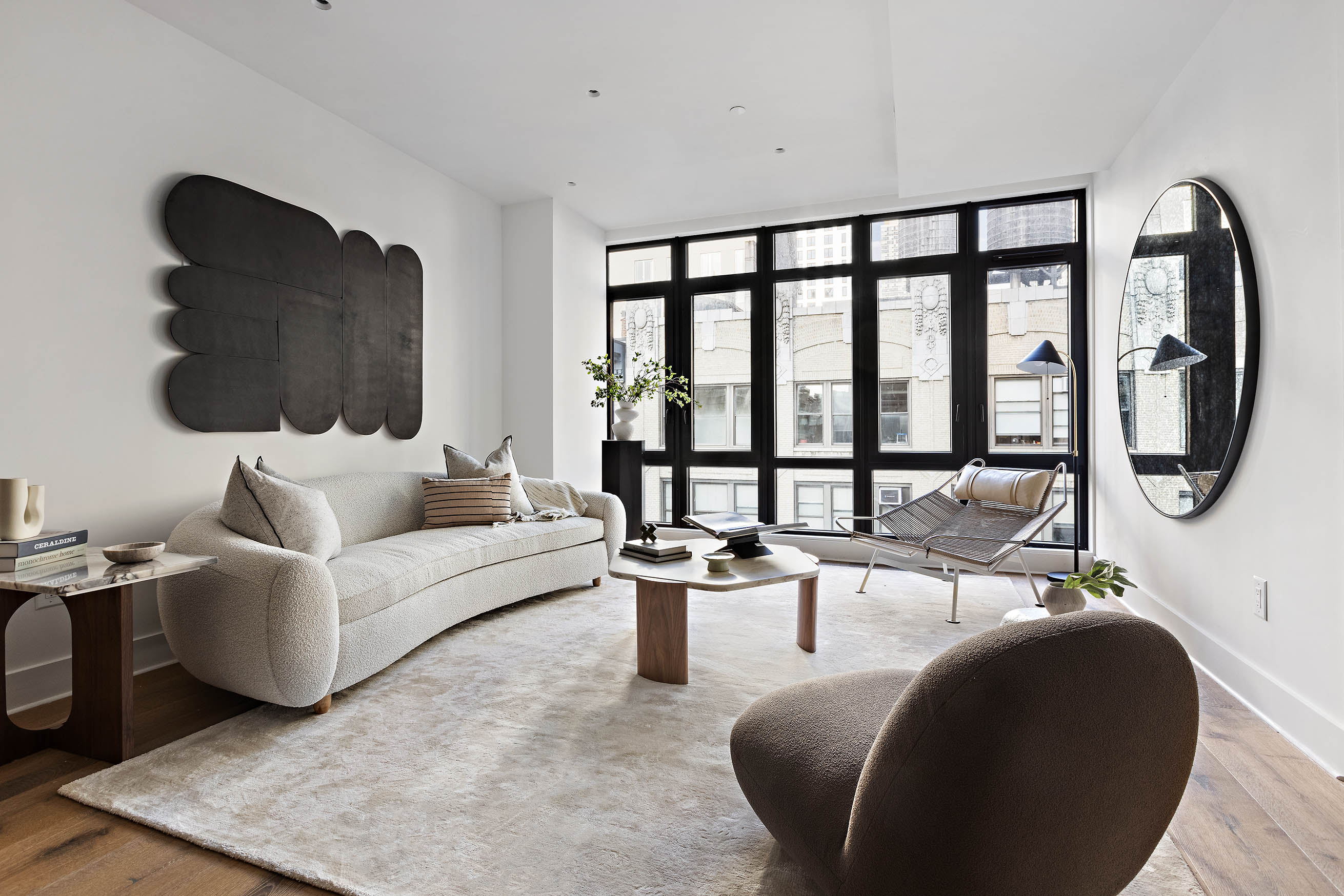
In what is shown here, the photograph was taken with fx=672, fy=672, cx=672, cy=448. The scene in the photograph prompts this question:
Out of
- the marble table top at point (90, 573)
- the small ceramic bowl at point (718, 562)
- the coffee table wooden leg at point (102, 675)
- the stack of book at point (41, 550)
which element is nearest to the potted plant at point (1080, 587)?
the small ceramic bowl at point (718, 562)

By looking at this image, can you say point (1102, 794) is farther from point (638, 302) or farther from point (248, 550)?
point (638, 302)

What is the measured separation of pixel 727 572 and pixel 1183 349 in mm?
2143

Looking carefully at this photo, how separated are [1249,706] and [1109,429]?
2001 mm

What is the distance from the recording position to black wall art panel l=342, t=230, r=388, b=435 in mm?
3844

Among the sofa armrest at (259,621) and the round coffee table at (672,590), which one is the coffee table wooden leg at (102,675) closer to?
the sofa armrest at (259,621)

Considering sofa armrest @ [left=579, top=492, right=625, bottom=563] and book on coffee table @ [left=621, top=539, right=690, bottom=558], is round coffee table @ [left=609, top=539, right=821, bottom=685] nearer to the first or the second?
book on coffee table @ [left=621, top=539, right=690, bottom=558]

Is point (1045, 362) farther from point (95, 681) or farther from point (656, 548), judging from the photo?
point (95, 681)

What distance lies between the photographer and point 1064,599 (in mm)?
2602

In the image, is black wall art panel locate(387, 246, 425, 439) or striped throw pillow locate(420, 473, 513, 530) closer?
striped throw pillow locate(420, 473, 513, 530)

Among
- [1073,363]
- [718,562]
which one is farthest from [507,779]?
[1073,363]

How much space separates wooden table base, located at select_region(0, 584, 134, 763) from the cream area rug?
0.46 ft

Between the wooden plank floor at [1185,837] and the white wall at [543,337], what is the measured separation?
3099mm

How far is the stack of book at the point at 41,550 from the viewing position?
6.26ft

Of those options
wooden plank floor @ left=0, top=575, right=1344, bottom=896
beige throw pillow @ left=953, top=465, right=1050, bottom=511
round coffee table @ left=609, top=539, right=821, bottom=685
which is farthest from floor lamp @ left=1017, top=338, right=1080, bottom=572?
round coffee table @ left=609, top=539, right=821, bottom=685
